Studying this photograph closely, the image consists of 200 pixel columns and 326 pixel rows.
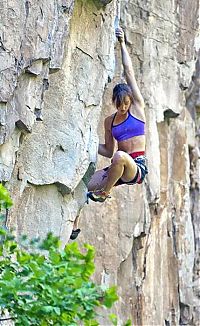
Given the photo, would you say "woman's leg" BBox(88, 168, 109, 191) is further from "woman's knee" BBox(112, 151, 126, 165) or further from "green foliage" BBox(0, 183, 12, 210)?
"green foliage" BBox(0, 183, 12, 210)

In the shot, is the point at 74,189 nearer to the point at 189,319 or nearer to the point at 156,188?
the point at 156,188

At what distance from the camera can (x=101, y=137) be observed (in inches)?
262

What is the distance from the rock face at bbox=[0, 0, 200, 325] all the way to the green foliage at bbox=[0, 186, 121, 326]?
187cm

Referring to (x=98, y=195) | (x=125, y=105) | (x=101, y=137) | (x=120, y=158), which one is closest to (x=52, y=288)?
(x=120, y=158)

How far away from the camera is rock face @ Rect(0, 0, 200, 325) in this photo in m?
4.38

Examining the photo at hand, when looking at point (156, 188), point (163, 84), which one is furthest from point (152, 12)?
point (156, 188)

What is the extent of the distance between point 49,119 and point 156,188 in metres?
2.72

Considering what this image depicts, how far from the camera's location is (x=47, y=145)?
495 centimetres

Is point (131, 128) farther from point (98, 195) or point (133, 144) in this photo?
point (98, 195)

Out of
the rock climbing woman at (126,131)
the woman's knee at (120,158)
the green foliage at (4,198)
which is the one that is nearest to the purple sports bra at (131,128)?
the rock climbing woman at (126,131)

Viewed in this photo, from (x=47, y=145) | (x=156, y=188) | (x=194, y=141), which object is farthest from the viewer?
(x=194, y=141)

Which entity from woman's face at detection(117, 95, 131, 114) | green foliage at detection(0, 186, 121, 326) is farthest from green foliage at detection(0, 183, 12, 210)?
woman's face at detection(117, 95, 131, 114)

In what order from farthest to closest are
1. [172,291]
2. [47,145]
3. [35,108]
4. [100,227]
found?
[172,291] → [100,227] → [47,145] → [35,108]

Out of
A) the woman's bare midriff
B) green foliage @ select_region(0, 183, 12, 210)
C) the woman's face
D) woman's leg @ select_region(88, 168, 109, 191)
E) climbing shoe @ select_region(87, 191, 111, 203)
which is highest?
the woman's face
